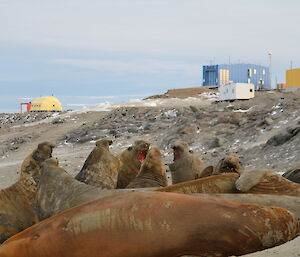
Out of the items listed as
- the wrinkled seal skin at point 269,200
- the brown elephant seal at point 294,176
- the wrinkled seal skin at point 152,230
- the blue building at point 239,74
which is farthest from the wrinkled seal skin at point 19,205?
the blue building at point 239,74

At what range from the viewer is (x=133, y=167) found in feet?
18.2

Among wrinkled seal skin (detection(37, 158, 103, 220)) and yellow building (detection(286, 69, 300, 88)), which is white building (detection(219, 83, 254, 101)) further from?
wrinkled seal skin (detection(37, 158, 103, 220))

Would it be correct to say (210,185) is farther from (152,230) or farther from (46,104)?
(46,104)

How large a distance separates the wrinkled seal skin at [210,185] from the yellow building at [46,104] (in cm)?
5109

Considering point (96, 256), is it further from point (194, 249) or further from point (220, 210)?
point (220, 210)

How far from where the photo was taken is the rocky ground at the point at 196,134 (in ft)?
46.2

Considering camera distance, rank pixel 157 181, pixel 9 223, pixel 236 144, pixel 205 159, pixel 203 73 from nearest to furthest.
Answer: pixel 9 223
pixel 157 181
pixel 205 159
pixel 236 144
pixel 203 73

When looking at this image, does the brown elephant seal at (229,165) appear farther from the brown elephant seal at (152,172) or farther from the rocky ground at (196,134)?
the rocky ground at (196,134)

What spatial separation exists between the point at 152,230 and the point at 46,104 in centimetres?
5195

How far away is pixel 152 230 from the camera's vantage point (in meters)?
2.26

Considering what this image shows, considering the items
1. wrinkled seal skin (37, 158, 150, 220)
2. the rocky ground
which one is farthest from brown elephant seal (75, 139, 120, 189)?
the rocky ground

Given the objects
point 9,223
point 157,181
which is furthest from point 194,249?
point 157,181

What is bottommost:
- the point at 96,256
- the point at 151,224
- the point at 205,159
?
the point at 205,159

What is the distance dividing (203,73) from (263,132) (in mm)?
43117
